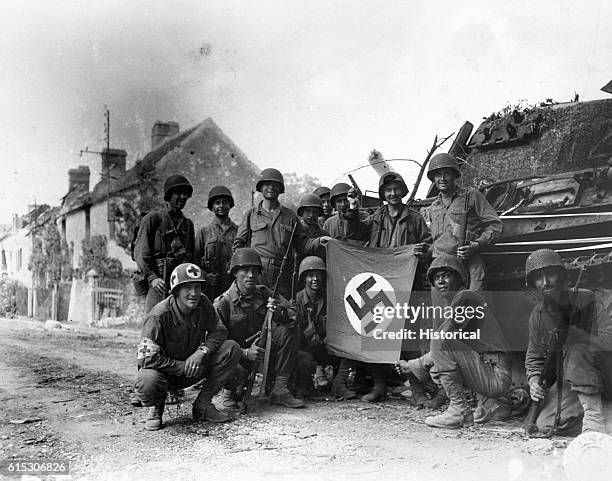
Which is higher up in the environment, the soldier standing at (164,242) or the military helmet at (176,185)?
the military helmet at (176,185)

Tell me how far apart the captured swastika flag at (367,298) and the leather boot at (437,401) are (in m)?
0.48

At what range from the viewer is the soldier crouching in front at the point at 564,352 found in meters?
4.41

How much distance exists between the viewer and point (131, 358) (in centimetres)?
920

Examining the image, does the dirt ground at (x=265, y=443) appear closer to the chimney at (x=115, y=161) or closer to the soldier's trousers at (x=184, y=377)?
the soldier's trousers at (x=184, y=377)

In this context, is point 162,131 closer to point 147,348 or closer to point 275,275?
point 275,275

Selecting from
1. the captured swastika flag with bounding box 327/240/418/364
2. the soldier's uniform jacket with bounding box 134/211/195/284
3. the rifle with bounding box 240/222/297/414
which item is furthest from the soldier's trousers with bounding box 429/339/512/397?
the soldier's uniform jacket with bounding box 134/211/195/284

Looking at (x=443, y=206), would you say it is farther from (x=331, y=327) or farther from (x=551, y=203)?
(x=331, y=327)

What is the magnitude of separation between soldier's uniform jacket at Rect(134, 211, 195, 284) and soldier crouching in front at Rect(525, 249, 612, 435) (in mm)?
3285

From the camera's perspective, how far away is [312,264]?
6219mm

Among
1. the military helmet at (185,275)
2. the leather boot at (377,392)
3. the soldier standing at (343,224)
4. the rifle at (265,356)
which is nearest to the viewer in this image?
the military helmet at (185,275)

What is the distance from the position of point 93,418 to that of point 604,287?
14.7 ft

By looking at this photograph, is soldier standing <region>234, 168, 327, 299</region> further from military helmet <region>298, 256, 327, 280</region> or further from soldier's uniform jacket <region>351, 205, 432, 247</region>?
soldier's uniform jacket <region>351, 205, 432, 247</region>

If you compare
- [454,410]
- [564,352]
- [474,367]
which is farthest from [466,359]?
[564,352]

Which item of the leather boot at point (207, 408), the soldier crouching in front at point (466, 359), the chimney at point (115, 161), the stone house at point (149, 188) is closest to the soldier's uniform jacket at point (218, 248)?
the leather boot at point (207, 408)
